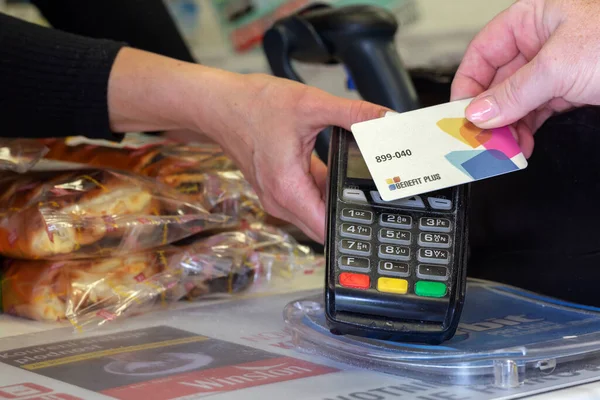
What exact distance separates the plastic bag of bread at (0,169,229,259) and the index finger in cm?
24

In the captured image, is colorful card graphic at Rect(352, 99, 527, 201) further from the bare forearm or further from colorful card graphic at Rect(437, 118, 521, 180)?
the bare forearm

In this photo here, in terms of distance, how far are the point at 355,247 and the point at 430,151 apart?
75 millimetres

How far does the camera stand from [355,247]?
0.49m

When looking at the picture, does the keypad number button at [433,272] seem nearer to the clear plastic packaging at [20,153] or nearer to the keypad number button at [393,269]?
the keypad number button at [393,269]

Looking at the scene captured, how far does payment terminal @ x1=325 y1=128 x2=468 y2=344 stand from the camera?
47 centimetres

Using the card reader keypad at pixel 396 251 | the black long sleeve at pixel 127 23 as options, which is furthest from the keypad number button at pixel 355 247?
the black long sleeve at pixel 127 23

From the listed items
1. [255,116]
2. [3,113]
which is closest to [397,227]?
[255,116]

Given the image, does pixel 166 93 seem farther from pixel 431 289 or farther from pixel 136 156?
pixel 431 289

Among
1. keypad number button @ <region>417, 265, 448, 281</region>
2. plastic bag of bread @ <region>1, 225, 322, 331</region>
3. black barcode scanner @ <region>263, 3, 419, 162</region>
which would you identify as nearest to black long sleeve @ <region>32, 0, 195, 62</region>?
black barcode scanner @ <region>263, 3, 419, 162</region>

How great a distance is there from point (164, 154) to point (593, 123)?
0.38 metres

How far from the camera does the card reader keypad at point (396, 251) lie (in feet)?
1.58

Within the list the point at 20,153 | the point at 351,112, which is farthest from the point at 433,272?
the point at 20,153

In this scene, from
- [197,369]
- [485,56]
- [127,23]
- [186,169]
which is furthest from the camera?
[127,23]

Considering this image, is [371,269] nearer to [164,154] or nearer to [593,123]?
[593,123]
